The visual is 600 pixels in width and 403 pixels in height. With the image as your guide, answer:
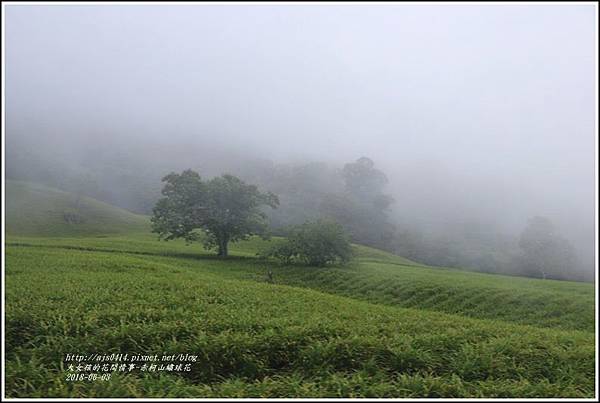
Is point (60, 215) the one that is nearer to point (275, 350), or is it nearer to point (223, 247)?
point (223, 247)

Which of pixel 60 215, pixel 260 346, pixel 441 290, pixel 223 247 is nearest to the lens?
pixel 260 346

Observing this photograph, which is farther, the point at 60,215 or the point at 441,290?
the point at 60,215

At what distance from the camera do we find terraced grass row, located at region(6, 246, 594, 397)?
472 centimetres

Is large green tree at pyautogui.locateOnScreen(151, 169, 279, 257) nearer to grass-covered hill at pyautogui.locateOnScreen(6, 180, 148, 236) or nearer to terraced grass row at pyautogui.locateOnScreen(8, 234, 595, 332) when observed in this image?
terraced grass row at pyautogui.locateOnScreen(8, 234, 595, 332)

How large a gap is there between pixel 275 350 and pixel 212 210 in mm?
25789

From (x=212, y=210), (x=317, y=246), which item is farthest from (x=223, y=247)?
(x=317, y=246)

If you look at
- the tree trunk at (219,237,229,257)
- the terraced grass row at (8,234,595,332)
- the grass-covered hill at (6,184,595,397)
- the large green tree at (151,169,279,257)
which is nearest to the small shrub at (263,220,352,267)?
the terraced grass row at (8,234,595,332)

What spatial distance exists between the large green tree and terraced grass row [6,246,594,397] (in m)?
21.7

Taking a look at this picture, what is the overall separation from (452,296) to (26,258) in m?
19.4

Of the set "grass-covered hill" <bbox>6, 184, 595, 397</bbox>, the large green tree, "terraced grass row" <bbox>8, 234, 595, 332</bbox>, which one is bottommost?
"terraced grass row" <bbox>8, 234, 595, 332</bbox>

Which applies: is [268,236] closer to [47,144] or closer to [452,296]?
[452,296]

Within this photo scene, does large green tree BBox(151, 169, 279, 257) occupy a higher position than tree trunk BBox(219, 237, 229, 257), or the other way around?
large green tree BBox(151, 169, 279, 257)

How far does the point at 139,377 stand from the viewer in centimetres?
529

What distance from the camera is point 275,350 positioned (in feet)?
20.5
